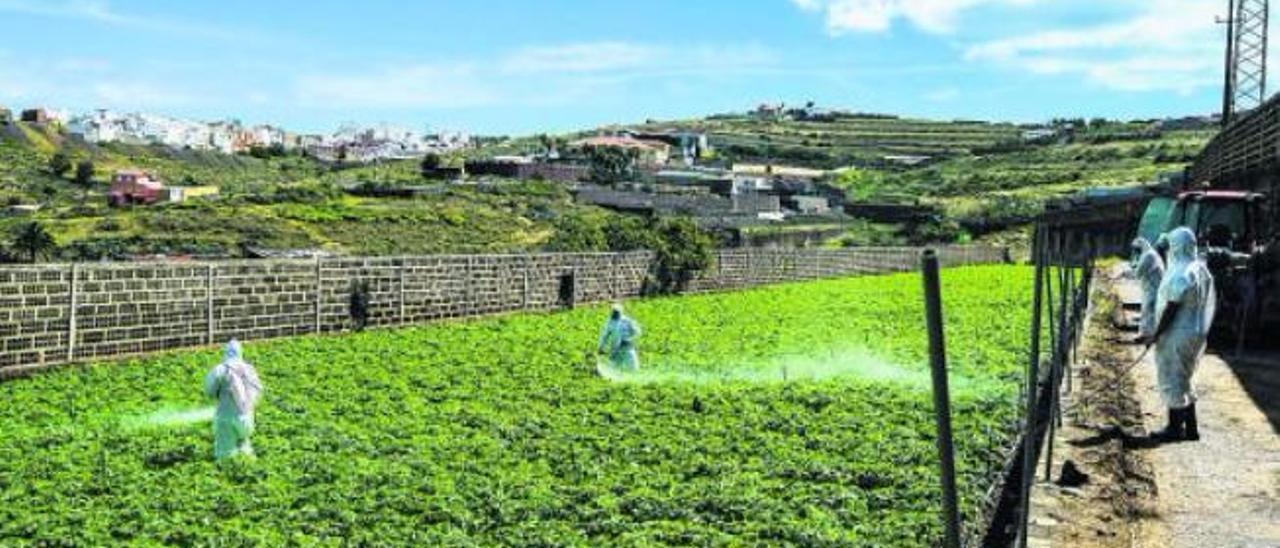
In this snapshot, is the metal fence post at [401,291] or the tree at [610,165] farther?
the tree at [610,165]

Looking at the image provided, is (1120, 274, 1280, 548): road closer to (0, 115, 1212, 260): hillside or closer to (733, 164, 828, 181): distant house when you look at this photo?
(0, 115, 1212, 260): hillside

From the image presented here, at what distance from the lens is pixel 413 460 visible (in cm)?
1010

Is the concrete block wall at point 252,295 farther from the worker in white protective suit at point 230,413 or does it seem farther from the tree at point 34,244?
the tree at point 34,244

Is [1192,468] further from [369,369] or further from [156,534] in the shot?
[369,369]

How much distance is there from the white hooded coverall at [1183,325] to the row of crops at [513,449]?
1.64 meters

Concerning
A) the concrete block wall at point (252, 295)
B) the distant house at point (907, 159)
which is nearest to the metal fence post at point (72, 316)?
the concrete block wall at point (252, 295)

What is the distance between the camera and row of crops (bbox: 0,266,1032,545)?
7.84 m

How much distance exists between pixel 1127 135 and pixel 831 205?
191ft

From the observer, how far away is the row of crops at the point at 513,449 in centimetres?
784

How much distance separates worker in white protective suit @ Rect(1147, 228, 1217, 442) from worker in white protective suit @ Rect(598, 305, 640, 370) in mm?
7593

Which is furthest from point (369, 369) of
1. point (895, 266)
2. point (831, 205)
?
point (831, 205)

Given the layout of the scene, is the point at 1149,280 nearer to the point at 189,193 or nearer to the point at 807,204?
the point at 807,204

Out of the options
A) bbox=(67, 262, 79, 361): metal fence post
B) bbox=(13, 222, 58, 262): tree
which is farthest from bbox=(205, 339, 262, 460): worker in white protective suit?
bbox=(13, 222, 58, 262): tree

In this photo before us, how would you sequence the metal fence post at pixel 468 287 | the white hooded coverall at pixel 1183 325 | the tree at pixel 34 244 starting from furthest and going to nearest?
the tree at pixel 34 244 < the metal fence post at pixel 468 287 < the white hooded coverall at pixel 1183 325
